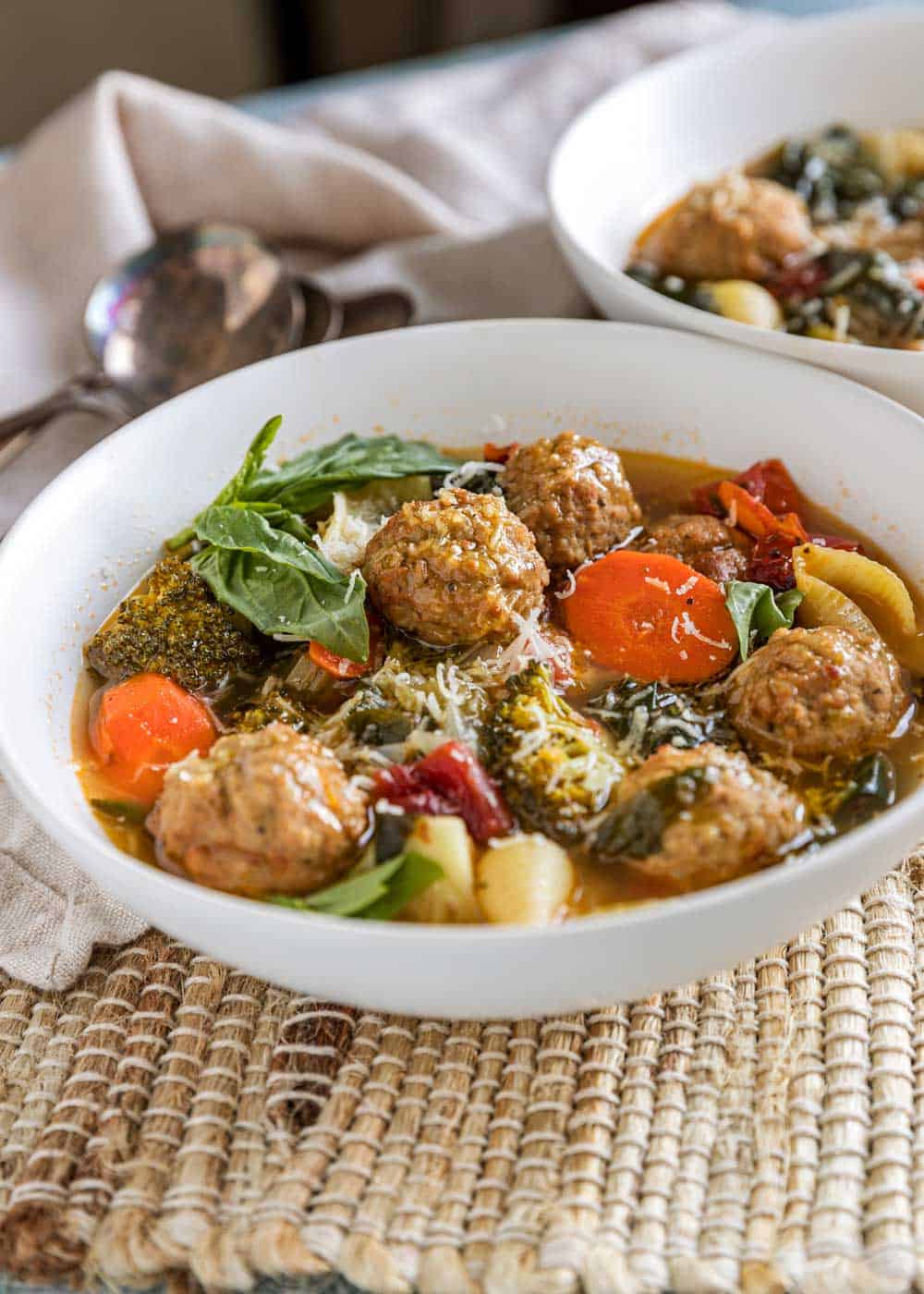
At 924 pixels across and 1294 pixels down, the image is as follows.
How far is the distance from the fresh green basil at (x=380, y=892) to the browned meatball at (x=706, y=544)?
1245 millimetres

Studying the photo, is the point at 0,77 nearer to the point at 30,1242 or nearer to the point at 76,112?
the point at 76,112

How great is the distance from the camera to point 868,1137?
8.67ft

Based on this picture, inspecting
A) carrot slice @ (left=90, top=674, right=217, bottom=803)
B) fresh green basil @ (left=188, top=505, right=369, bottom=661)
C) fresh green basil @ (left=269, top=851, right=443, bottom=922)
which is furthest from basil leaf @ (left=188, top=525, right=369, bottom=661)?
fresh green basil @ (left=269, top=851, right=443, bottom=922)

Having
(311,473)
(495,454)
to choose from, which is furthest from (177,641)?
(495,454)

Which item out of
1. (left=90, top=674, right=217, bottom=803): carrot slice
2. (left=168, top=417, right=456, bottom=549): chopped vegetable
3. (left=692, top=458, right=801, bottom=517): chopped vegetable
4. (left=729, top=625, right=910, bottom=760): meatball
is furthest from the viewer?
(left=692, top=458, right=801, bottom=517): chopped vegetable

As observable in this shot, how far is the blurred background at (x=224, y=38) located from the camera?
29.3 feet

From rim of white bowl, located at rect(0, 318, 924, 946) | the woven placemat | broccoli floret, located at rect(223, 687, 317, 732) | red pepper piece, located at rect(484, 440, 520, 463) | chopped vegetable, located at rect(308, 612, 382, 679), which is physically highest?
rim of white bowl, located at rect(0, 318, 924, 946)

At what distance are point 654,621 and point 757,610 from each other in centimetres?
26

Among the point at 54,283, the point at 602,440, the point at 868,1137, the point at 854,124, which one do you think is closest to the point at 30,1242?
the point at 868,1137

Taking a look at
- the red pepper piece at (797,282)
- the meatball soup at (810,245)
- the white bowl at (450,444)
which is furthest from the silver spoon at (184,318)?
the red pepper piece at (797,282)

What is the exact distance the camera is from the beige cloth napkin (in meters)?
5.05

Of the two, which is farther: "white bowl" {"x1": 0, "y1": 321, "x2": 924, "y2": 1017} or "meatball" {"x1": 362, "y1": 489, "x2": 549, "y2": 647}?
"meatball" {"x1": 362, "y1": 489, "x2": 549, "y2": 647}

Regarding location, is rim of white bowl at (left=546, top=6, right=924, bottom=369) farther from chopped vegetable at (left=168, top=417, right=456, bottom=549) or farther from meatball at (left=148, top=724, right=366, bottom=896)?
meatball at (left=148, top=724, right=366, bottom=896)

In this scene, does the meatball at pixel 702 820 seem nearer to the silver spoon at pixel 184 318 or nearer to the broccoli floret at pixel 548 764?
the broccoli floret at pixel 548 764
